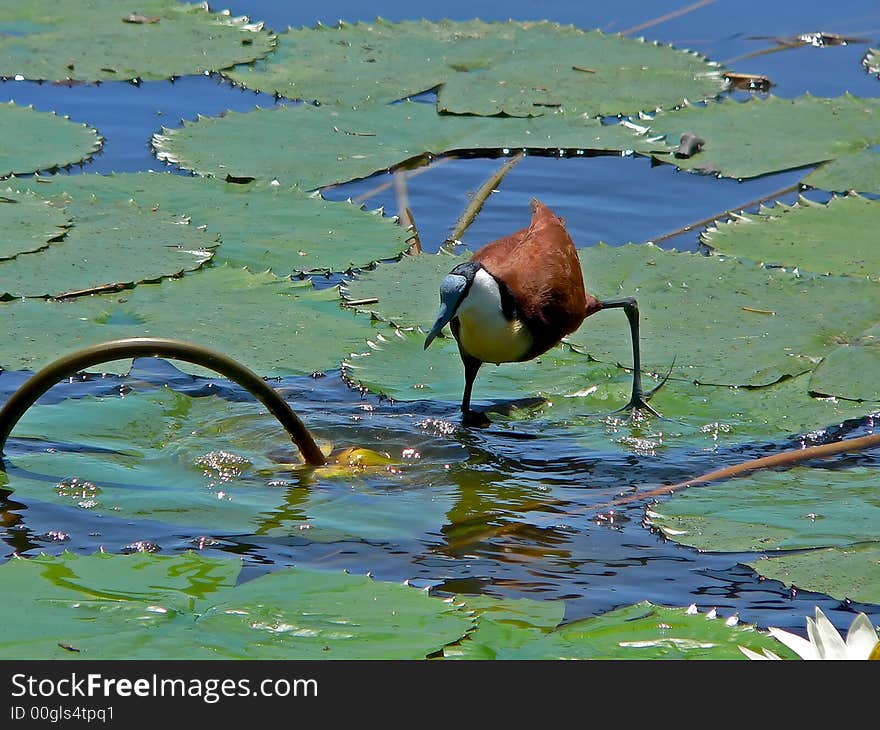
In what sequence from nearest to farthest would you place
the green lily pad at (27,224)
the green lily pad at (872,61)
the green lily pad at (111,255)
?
1. the green lily pad at (111,255)
2. the green lily pad at (27,224)
3. the green lily pad at (872,61)

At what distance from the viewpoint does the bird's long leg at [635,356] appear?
4.98m

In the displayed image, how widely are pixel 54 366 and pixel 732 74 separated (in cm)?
606

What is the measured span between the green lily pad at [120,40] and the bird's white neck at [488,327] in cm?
391

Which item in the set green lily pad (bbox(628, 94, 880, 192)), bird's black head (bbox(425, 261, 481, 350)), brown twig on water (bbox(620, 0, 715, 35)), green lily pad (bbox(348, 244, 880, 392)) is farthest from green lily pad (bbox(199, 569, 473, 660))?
brown twig on water (bbox(620, 0, 715, 35))

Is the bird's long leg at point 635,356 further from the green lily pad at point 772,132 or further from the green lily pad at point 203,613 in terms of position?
the green lily pad at point 772,132

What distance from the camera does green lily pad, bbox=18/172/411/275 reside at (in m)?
6.08

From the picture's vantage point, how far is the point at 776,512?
4.14m

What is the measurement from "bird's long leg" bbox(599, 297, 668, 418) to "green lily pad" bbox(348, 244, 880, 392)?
0.53 feet

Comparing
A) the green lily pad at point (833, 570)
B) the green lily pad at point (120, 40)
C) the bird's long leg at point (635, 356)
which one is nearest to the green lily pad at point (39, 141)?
the green lily pad at point (120, 40)

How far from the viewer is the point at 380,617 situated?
3242 mm

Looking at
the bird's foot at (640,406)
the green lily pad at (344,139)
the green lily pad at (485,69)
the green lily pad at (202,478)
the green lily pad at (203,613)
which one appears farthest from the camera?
the green lily pad at (485,69)

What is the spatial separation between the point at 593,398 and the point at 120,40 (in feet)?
16.3

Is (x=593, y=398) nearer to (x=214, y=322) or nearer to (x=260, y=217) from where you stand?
(x=214, y=322)

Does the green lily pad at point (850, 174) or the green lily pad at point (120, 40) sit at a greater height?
the green lily pad at point (120, 40)
